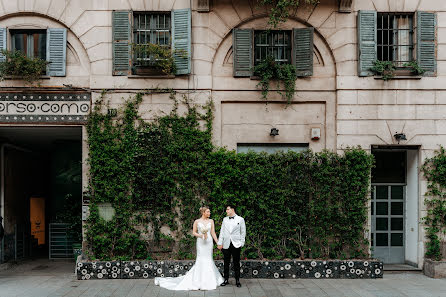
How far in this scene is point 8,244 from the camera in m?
12.9

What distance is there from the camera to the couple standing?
370 inches

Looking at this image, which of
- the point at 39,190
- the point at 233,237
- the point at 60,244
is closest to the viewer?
the point at 233,237

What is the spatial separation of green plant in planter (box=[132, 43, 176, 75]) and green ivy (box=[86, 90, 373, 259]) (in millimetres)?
1318

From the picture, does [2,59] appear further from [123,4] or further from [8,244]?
[8,244]

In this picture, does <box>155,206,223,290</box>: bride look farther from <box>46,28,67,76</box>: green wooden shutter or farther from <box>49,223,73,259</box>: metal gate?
<box>46,28,67,76</box>: green wooden shutter

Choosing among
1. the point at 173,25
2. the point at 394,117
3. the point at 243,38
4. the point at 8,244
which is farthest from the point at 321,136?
the point at 8,244

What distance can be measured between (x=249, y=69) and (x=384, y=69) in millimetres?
3889

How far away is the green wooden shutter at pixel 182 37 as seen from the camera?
35.9 ft

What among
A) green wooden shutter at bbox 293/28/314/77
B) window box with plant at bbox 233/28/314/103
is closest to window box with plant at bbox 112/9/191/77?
window box with plant at bbox 233/28/314/103

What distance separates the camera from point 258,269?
10.4 m

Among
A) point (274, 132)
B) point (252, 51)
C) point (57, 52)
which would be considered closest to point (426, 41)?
point (252, 51)

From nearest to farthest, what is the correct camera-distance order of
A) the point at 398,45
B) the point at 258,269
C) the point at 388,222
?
the point at 258,269 → the point at 398,45 → the point at 388,222

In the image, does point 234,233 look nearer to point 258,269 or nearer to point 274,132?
point 258,269

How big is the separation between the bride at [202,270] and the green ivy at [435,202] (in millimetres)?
6182
